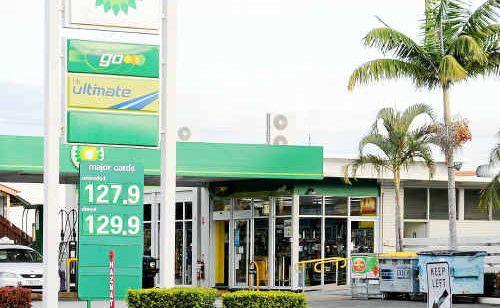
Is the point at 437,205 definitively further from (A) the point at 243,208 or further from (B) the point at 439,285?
(B) the point at 439,285

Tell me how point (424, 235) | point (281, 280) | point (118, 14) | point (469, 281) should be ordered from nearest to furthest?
point (118, 14) < point (469, 281) < point (281, 280) < point (424, 235)

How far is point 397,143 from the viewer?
32.3 meters

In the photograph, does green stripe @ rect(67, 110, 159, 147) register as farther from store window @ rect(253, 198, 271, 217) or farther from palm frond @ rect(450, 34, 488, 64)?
store window @ rect(253, 198, 271, 217)

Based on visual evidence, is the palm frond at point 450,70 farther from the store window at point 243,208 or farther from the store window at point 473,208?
the store window at point 473,208

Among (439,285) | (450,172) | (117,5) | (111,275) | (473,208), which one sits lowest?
(111,275)

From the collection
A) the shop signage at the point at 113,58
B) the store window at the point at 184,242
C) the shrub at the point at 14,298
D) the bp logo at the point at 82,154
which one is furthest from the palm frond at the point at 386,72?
the store window at the point at 184,242

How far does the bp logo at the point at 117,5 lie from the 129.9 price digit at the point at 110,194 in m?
3.13

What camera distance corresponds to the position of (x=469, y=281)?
85.1 feet

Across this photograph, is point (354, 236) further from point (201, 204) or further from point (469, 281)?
point (469, 281)

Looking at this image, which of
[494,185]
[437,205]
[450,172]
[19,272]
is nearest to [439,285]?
[450,172]

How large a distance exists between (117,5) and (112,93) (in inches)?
61.3

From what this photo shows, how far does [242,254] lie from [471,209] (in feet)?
27.7

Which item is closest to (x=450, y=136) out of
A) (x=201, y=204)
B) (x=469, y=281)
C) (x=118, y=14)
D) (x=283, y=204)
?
(x=469, y=281)

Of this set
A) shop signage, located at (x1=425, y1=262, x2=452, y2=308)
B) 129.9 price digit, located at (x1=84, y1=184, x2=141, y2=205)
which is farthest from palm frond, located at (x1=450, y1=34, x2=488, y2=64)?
shop signage, located at (x1=425, y1=262, x2=452, y2=308)
